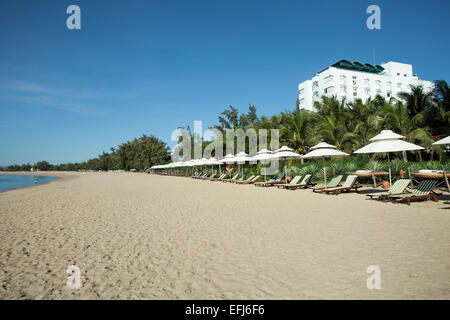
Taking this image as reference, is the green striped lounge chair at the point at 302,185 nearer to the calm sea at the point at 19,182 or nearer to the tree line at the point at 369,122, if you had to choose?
the tree line at the point at 369,122

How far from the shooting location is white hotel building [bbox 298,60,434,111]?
4922 centimetres

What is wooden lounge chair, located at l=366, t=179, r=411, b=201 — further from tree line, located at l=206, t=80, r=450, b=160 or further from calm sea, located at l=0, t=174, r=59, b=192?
calm sea, located at l=0, t=174, r=59, b=192

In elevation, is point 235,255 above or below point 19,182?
above

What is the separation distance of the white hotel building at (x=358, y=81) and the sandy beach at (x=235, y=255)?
155 ft

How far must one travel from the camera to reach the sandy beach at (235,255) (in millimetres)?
2754

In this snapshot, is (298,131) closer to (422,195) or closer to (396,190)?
(396,190)

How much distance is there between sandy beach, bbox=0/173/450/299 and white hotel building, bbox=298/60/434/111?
4738cm

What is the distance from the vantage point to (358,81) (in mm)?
50438

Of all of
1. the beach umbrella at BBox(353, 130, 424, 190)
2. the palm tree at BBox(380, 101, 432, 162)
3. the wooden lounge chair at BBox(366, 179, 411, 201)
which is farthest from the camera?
the palm tree at BBox(380, 101, 432, 162)

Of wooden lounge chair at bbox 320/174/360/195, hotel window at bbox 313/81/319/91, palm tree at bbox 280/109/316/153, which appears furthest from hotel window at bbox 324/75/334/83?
wooden lounge chair at bbox 320/174/360/195

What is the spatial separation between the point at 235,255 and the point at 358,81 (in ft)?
184

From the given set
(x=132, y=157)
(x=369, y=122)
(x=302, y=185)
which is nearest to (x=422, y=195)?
(x=302, y=185)
